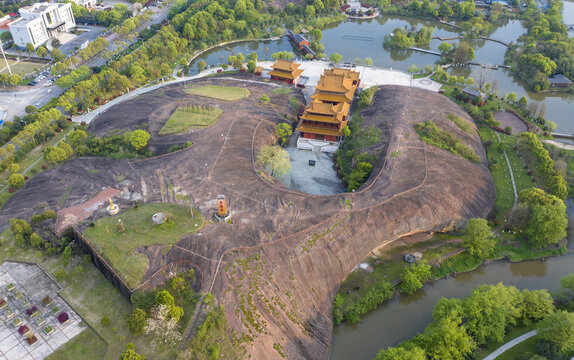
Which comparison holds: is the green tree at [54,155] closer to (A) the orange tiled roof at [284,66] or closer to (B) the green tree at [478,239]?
(A) the orange tiled roof at [284,66]

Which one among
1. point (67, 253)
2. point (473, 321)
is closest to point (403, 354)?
point (473, 321)

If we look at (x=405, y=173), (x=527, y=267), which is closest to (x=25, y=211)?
(x=405, y=173)

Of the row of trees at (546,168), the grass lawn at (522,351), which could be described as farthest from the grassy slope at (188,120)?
the row of trees at (546,168)

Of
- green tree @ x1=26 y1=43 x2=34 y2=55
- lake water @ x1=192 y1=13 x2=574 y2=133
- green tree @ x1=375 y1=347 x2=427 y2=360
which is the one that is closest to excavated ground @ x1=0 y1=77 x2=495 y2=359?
green tree @ x1=375 y1=347 x2=427 y2=360

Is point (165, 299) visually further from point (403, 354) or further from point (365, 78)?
point (365, 78)

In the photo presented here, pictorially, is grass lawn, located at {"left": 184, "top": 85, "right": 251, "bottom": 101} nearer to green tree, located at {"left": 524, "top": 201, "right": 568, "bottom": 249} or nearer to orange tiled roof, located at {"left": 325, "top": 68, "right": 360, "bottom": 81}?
orange tiled roof, located at {"left": 325, "top": 68, "right": 360, "bottom": 81}

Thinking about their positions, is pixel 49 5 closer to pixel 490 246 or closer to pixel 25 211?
pixel 25 211
